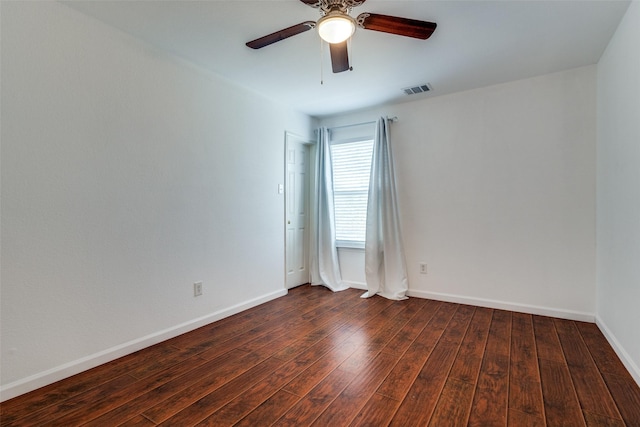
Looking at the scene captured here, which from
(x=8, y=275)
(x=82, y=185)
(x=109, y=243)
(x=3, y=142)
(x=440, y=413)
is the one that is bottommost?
(x=440, y=413)

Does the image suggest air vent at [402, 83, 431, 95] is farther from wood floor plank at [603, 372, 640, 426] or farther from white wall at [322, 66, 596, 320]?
wood floor plank at [603, 372, 640, 426]

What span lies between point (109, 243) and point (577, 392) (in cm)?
320

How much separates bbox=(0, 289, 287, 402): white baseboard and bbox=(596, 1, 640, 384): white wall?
3.22m

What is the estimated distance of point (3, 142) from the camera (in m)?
1.75

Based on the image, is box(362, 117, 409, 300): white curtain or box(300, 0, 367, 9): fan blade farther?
box(362, 117, 409, 300): white curtain

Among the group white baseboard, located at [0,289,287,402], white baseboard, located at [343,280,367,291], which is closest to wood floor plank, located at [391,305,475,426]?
white baseboard, located at [343,280,367,291]

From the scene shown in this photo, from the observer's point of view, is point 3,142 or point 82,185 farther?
point 82,185

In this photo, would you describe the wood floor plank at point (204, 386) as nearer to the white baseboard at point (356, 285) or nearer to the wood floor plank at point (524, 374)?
the wood floor plank at point (524, 374)

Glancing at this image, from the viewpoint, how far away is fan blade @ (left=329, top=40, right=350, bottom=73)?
6.39ft

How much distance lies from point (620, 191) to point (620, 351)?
45.5 inches

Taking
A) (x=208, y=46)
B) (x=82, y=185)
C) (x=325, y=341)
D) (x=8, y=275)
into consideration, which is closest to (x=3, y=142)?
(x=82, y=185)

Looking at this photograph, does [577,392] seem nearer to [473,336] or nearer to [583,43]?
[473,336]

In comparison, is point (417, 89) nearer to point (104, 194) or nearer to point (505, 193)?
point (505, 193)

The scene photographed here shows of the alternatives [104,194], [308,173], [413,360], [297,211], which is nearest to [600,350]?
[413,360]
